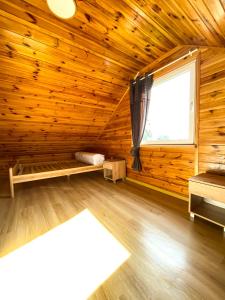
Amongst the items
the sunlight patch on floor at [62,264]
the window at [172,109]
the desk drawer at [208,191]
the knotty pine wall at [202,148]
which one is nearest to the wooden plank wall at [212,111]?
the knotty pine wall at [202,148]

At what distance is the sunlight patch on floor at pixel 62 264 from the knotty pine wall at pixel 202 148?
1.42m

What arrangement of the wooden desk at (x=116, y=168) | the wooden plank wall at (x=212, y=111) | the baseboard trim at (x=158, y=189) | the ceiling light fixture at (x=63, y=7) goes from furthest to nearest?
the wooden desk at (x=116, y=168) < the baseboard trim at (x=158, y=189) < the wooden plank wall at (x=212, y=111) < the ceiling light fixture at (x=63, y=7)

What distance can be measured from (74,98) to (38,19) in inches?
50.0

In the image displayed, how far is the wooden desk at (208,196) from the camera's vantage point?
1.50 metres

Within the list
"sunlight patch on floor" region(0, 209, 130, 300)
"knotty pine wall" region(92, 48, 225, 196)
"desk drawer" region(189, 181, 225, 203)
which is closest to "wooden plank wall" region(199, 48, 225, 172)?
"knotty pine wall" region(92, 48, 225, 196)

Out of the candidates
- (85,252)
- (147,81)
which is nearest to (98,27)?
(147,81)

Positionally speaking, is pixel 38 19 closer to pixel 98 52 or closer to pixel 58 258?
pixel 98 52

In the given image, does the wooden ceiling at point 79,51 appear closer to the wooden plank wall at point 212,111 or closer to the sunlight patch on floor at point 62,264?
the wooden plank wall at point 212,111

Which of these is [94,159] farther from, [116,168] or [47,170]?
[47,170]

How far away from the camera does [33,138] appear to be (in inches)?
130

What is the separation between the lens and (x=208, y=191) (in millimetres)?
1566

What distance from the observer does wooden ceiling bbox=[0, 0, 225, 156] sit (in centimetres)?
141

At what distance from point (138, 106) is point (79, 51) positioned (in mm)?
1265

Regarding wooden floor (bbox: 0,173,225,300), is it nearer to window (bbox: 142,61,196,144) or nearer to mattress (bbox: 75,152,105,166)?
mattress (bbox: 75,152,105,166)
